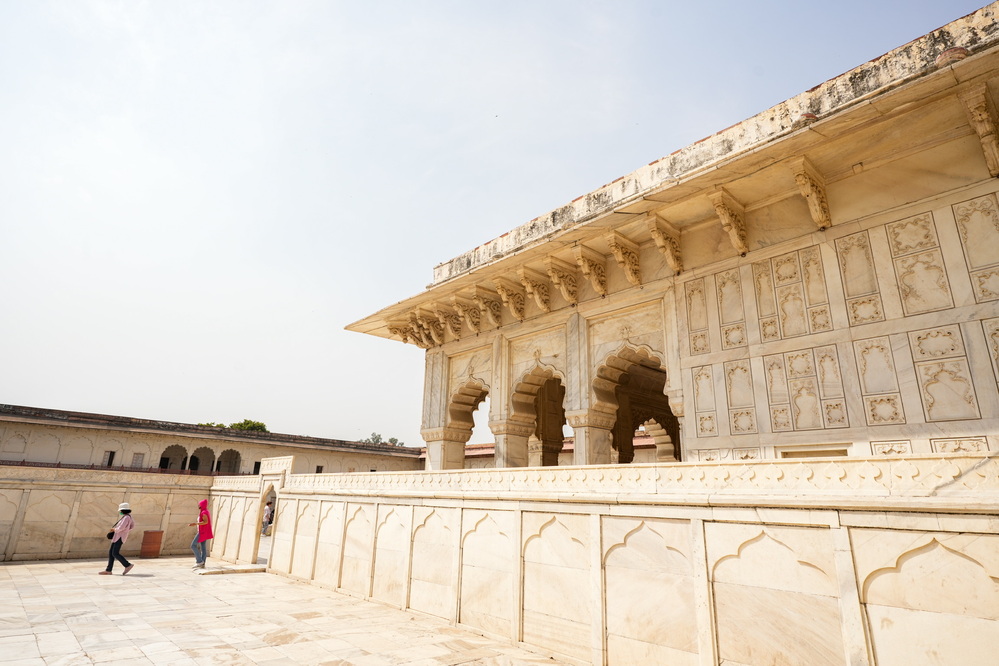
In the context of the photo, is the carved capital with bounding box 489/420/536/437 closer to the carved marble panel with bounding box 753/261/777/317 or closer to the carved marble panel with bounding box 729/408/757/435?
the carved marble panel with bounding box 729/408/757/435

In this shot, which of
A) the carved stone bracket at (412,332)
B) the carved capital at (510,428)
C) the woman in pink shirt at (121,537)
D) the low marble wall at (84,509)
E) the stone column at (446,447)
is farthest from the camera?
the low marble wall at (84,509)

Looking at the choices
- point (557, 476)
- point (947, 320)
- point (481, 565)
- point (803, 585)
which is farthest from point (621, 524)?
point (947, 320)

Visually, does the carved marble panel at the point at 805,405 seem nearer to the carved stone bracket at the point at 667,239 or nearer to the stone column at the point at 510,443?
the carved stone bracket at the point at 667,239

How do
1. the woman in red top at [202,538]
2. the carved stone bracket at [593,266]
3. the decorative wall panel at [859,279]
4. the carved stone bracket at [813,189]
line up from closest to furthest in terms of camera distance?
the decorative wall panel at [859,279]
the carved stone bracket at [813,189]
the carved stone bracket at [593,266]
the woman in red top at [202,538]

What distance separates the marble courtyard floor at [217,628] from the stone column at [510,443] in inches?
112

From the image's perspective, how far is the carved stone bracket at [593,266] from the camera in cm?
764

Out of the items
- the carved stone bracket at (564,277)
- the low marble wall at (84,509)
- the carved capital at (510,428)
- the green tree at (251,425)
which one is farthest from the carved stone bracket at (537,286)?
the green tree at (251,425)

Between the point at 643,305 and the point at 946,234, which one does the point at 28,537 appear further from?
the point at 946,234

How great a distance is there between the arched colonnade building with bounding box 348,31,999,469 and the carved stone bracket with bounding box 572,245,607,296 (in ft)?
0.10

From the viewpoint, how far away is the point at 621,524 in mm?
4828

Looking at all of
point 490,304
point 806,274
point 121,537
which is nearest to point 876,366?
point 806,274

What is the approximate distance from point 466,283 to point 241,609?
5.50 m

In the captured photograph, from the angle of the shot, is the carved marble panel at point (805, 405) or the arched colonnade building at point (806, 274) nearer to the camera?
the arched colonnade building at point (806, 274)

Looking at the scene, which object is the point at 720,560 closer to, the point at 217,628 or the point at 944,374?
the point at 944,374
